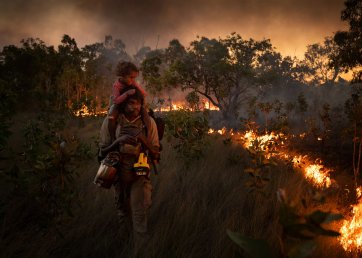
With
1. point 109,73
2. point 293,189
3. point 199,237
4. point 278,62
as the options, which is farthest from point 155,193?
point 278,62

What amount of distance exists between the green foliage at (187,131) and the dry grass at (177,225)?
1.53 m

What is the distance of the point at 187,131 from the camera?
7.30 m

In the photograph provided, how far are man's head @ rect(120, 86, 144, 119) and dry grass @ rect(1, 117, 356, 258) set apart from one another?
4.64ft

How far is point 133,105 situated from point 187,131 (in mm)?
4195

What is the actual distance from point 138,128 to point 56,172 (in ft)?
3.60

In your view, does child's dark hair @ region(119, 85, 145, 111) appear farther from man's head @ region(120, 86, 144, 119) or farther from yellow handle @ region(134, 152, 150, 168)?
yellow handle @ region(134, 152, 150, 168)

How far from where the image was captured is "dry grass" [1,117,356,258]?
9.41 feet

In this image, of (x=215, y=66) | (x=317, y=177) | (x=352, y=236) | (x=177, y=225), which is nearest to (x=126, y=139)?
(x=177, y=225)

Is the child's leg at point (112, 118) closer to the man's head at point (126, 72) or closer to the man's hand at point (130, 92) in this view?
the man's hand at point (130, 92)

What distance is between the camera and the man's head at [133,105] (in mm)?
3184

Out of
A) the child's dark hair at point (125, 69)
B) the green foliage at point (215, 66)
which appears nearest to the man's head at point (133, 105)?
the child's dark hair at point (125, 69)

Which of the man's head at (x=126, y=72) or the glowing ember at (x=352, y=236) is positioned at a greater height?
the man's head at (x=126, y=72)

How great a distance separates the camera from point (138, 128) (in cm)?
325

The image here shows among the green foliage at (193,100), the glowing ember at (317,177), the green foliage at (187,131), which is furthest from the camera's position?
the green foliage at (193,100)
